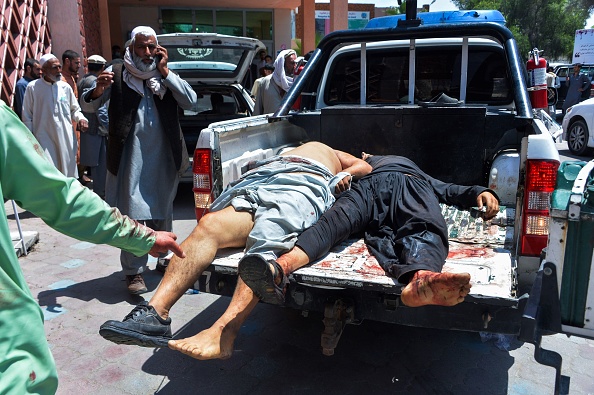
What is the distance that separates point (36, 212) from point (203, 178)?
6.03ft

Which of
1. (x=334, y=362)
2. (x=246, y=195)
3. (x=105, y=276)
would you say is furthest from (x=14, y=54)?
(x=334, y=362)

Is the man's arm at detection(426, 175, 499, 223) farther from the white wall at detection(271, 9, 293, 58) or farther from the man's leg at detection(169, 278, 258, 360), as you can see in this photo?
the white wall at detection(271, 9, 293, 58)

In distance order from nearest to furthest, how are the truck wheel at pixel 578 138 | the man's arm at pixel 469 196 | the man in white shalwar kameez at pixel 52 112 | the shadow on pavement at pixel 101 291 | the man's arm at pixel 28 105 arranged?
1. the man's arm at pixel 469 196
2. the shadow on pavement at pixel 101 291
3. the man in white shalwar kameez at pixel 52 112
4. the man's arm at pixel 28 105
5. the truck wheel at pixel 578 138

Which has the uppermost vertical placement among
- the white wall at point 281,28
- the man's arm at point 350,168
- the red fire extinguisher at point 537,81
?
the white wall at point 281,28

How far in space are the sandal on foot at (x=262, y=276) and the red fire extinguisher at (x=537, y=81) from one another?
10.3ft

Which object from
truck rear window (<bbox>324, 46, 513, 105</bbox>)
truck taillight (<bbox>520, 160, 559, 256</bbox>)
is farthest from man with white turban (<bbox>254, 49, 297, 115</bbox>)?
truck taillight (<bbox>520, 160, 559, 256</bbox>)

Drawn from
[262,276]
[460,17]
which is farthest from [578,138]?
[262,276]

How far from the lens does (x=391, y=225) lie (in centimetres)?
319

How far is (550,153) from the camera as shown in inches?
108

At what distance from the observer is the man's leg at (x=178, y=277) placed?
8.07ft

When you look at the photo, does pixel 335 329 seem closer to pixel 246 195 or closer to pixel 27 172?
pixel 246 195

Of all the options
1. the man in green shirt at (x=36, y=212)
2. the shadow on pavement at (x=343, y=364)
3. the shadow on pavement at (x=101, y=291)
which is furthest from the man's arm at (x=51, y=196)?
the shadow on pavement at (x=101, y=291)

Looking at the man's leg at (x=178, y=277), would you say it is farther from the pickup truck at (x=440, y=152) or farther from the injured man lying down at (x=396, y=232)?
the injured man lying down at (x=396, y=232)

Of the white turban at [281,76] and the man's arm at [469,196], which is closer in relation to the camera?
the man's arm at [469,196]
